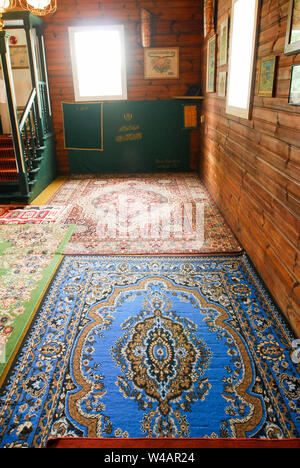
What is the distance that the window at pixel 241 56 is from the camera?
2.94 metres

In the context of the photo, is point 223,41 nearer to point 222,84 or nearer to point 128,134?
point 222,84

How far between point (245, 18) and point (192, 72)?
3203 mm

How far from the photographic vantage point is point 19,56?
6.20 meters

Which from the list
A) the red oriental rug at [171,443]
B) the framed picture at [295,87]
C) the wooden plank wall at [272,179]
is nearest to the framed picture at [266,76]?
the wooden plank wall at [272,179]

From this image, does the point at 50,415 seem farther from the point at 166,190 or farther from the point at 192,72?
the point at 192,72

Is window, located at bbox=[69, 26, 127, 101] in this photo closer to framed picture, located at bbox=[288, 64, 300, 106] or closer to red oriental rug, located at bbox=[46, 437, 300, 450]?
framed picture, located at bbox=[288, 64, 300, 106]

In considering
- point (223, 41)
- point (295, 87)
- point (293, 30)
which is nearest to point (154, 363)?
point (295, 87)

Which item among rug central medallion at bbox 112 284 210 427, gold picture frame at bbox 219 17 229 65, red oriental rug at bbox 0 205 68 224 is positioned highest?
gold picture frame at bbox 219 17 229 65

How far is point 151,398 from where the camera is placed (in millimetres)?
1788

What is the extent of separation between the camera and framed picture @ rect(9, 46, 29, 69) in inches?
242

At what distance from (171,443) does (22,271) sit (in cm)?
206

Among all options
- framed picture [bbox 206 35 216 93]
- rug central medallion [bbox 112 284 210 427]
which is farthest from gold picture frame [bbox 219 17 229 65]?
rug central medallion [bbox 112 284 210 427]

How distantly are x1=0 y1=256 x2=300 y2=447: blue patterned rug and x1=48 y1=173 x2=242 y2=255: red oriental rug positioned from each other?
0.55 metres

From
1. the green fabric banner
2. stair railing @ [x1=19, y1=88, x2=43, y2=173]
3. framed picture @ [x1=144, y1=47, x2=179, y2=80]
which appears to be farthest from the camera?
the green fabric banner
